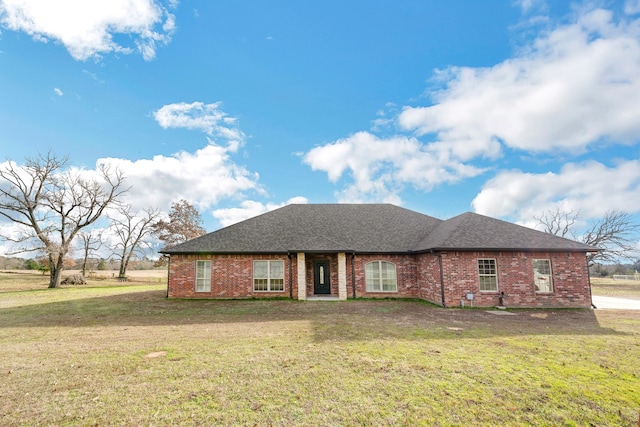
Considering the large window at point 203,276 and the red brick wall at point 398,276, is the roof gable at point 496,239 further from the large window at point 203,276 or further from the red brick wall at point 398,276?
the large window at point 203,276

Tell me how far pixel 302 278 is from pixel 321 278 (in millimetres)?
2012

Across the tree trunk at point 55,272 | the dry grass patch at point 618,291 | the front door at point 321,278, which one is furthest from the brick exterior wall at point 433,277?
the tree trunk at point 55,272

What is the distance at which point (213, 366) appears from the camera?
5887 mm

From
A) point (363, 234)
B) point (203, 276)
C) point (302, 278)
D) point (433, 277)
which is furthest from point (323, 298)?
point (203, 276)

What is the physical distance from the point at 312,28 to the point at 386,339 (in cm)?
1268

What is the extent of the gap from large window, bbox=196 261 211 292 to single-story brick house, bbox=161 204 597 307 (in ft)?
0.18

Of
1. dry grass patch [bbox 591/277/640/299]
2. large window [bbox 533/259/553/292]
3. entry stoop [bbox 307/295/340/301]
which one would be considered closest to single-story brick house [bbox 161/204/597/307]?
large window [bbox 533/259/553/292]

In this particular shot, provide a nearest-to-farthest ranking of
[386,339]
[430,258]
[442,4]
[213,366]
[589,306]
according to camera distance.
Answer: [213,366]
[386,339]
[442,4]
[589,306]
[430,258]

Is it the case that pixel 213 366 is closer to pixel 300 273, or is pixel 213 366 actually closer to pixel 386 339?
pixel 386 339

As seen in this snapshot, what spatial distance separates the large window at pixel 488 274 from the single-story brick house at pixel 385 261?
0.05m

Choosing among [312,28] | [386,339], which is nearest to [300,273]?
[386,339]

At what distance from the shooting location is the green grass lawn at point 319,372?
407 centimetres

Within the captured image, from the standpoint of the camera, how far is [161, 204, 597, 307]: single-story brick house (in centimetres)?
1431

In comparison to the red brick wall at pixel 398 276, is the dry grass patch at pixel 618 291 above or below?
below
